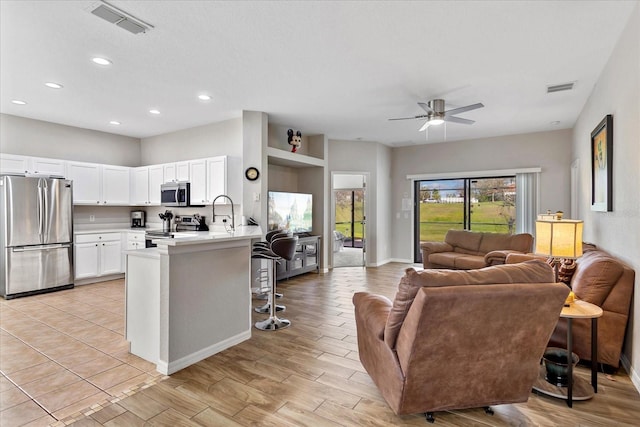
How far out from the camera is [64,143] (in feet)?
19.4

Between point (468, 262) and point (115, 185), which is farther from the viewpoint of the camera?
point (115, 185)

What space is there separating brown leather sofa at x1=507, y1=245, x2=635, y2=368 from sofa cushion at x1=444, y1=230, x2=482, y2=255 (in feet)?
11.3

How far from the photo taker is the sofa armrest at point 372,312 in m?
2.19

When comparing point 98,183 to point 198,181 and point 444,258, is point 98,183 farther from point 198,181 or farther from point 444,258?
point 444,258

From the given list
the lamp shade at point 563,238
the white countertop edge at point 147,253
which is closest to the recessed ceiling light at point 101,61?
the white countertop edge at point 147,253

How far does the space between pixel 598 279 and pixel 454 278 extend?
5.59ft

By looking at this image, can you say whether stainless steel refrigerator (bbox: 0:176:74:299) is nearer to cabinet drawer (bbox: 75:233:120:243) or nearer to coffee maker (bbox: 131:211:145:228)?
cabinet drawer (bbox: 75:233:120:243)

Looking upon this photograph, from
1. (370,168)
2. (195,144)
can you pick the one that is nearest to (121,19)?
(195,144)

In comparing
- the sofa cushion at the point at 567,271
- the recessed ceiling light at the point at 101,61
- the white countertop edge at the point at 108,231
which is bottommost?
the sofa cushion at the point at 567,271

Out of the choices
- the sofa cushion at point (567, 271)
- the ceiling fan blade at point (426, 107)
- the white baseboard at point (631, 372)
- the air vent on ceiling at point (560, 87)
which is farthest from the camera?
the ceiling fan blade at point (426, 107)

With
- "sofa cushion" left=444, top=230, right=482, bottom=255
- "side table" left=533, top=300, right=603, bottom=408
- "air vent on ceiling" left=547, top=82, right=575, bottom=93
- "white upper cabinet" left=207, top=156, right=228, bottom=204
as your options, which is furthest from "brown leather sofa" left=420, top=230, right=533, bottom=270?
"white upper cabinet" left=207, top=156, right=228, bottom=204

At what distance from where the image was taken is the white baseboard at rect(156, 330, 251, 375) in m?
2.68

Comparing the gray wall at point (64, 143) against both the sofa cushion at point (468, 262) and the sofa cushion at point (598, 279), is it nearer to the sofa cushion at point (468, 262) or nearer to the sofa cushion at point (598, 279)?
the sofa cushion at point (468, 262)

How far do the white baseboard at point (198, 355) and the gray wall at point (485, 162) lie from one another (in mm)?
5596
